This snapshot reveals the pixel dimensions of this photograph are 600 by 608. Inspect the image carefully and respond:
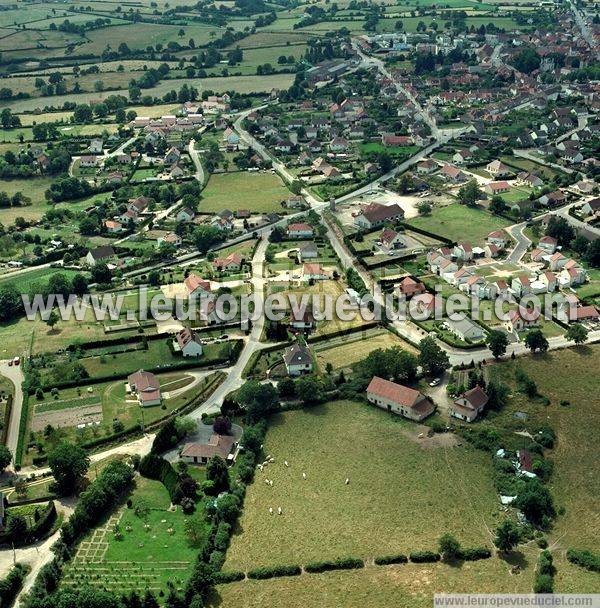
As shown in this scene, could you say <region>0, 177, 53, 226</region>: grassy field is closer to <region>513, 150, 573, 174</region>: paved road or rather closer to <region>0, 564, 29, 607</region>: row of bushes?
<region>0, 564, 29, 607</region>: row of bushes

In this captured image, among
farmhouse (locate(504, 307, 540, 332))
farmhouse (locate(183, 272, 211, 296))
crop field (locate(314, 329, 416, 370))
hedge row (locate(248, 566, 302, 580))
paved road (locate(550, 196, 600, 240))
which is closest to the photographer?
hedge row (locate(248, 566, 302, 580))

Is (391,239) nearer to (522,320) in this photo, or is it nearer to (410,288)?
(410,288)

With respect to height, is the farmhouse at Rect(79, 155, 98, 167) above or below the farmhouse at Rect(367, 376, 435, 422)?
below

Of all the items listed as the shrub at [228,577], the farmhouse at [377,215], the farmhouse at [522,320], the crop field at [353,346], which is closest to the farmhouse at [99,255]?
the farmhouse at [377,215]

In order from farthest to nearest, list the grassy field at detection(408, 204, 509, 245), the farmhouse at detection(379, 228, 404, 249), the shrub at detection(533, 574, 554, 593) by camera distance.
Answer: the grassy field at detection(408, 204, 509, 245) < the farmhouse at detection(379, 228, 404, 249) < the shrub at detection(533, 574, 554, 593)

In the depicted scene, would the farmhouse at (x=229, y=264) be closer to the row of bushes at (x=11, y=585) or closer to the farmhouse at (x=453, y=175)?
the farmhouse at (x=453, y=175)

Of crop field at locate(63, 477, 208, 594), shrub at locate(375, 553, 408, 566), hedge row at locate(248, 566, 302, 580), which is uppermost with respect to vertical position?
shrub at locate(375, 553, 408, 566)

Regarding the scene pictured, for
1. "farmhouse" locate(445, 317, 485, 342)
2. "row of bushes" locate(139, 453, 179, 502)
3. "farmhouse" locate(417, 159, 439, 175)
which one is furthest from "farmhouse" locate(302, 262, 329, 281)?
"farmhouse" locate(417, 159, 439, 175)

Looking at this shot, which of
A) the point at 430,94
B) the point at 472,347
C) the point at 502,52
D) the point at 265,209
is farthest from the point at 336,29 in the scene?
the point at 472,347
